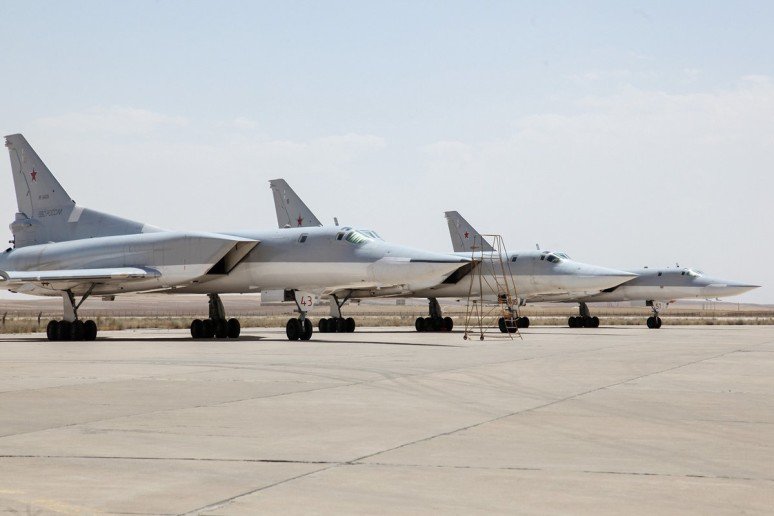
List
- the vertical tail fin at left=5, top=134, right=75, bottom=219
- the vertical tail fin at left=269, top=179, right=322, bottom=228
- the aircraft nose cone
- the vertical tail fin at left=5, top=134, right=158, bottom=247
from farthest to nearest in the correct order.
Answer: the vertical tail fin at left=269, top=179, right=322, bottom=228 → the aircraft nose cone → the vertical tail fin at left=5, top=134, right=75, bottom=219 → the vertical tail fin at left=5, top=134, right=158, bottom=247

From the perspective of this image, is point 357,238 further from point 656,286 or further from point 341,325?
point 656,286

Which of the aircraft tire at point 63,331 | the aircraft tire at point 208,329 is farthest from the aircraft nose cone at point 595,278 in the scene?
the aircraft tire at point 63,331

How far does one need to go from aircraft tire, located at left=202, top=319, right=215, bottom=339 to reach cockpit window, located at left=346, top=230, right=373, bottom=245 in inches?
219

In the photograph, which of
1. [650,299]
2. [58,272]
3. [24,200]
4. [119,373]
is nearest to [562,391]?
[119,373]

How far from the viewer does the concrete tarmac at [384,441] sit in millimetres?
4691

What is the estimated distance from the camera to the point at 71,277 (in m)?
24.2

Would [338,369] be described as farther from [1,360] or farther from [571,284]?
[571,284]

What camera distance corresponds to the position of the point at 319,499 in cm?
465

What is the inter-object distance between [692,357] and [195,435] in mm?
11728

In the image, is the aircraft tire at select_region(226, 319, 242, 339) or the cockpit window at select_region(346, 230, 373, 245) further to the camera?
the aircraft tire at select_region(226, 319, 242, 339)

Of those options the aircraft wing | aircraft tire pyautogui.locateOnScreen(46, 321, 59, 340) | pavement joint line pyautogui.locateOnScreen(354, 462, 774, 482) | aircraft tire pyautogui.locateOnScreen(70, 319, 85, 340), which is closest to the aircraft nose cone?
the aircraft wing

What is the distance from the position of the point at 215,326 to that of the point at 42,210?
6.24 metres

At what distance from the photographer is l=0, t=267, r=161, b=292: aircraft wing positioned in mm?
24312

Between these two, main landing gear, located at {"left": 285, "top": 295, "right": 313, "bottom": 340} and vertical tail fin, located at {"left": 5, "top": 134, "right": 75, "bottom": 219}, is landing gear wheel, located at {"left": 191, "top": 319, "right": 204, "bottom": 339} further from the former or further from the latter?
vertical tail fin, located at {"left": 5, "top": 134, "right": 75, "bottom": 219}
